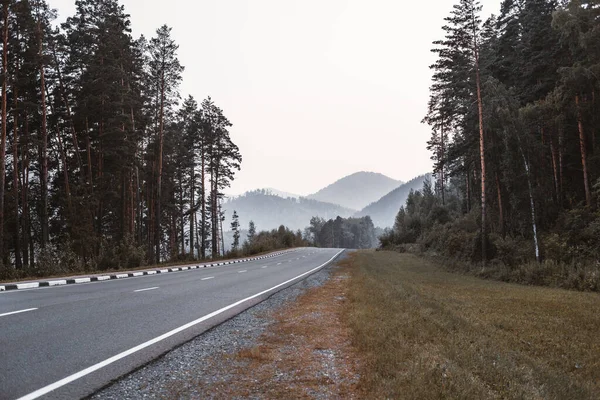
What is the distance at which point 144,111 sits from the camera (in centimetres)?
3052

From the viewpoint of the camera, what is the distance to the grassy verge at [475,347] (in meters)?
3.95

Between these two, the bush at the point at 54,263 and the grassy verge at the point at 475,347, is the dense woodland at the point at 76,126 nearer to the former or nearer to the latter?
the bush at the point at 54,263

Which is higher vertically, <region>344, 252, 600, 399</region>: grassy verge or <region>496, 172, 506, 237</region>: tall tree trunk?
<region>496, 172, 506, 237</region>: tall tree trunk

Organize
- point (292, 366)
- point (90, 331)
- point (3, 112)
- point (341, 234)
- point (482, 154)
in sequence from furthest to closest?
1. point (341, 234)
2. point (482, 154)
3. point (3, 112)
4. point (90, 331)
5. point (292, 366)

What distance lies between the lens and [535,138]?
21.9 metres

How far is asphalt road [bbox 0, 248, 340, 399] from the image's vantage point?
3.90 metres

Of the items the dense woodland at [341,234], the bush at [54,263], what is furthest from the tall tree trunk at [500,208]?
the dense woodland at [341,234]

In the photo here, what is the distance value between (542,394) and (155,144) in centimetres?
3175

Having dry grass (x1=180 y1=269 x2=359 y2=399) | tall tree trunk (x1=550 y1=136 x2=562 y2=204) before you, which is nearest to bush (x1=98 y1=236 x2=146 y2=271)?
dry grass (x1=180 y1=269 x2=359 y2=399)

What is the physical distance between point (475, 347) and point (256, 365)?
346 cm

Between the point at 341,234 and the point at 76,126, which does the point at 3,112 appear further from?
the point at 341,234

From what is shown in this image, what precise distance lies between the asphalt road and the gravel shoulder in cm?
34

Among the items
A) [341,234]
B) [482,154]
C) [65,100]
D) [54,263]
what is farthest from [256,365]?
[341,234]

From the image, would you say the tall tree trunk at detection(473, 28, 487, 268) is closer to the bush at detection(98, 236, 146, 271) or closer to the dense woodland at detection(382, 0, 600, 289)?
the dense woodland at detection(382, 0, 600, 289)
